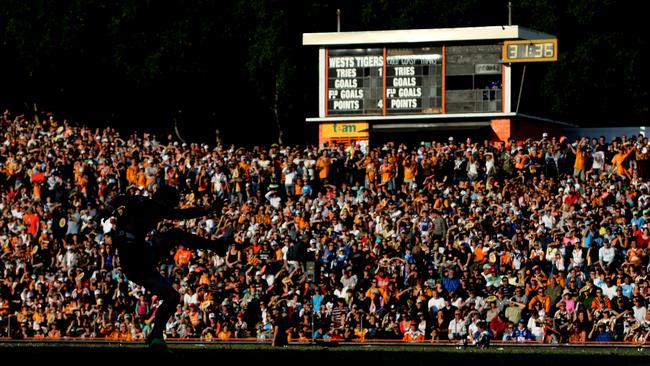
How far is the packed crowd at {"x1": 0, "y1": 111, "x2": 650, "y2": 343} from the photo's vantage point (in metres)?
27.4

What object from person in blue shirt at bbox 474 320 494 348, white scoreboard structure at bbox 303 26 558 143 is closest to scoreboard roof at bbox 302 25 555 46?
white scoreboard structure at bbox 303 26 558 143

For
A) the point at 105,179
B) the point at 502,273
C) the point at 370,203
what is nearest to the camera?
the point at 502,273

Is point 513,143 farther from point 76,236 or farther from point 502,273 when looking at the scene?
point 76,236

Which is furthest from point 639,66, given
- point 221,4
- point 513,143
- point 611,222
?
point 611,222

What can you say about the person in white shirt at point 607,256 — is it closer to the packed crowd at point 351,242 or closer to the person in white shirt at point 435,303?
the packed crowd at point 351,242

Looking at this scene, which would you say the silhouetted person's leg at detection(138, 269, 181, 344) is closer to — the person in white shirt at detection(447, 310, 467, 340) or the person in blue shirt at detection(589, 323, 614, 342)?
the person in white shirt at detection(447, 310, 467, 340)

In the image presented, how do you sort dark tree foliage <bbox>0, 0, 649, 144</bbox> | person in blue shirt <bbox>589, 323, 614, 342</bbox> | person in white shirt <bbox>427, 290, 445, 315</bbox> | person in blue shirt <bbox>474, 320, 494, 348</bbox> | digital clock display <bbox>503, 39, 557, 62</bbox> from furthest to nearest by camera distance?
dark tree foliage <bbox>0, 0, 649, 144</bbox>
digital clock display <bbox>503, 39, 557, 62</bbox>
person in white shirt <bbox>427, 290, 445, 315</bbox>
person in blue shirt <bbox>589, 323, 614, 342</bbox>
person in blue shirt <bbox>474, 320, 494, 348</bbox>

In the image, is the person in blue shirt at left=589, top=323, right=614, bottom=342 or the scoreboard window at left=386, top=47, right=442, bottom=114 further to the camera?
the scoreboard window at left=386, top=47, right=442, bottom=114

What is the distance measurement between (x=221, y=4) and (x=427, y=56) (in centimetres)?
2486

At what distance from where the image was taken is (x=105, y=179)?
36.0 m

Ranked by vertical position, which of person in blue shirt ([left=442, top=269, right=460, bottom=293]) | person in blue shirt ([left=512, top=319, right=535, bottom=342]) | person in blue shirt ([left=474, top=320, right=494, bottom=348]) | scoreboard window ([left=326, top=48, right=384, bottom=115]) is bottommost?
person in blue shirt ([left=512, top=319, right=535, bottom=342])

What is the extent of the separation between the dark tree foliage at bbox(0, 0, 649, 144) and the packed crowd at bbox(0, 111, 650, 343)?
2381cm

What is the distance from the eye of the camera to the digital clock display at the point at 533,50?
39469 mm

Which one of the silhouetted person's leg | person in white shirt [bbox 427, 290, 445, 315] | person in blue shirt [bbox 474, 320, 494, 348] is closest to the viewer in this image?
the silhouetted person's leg
